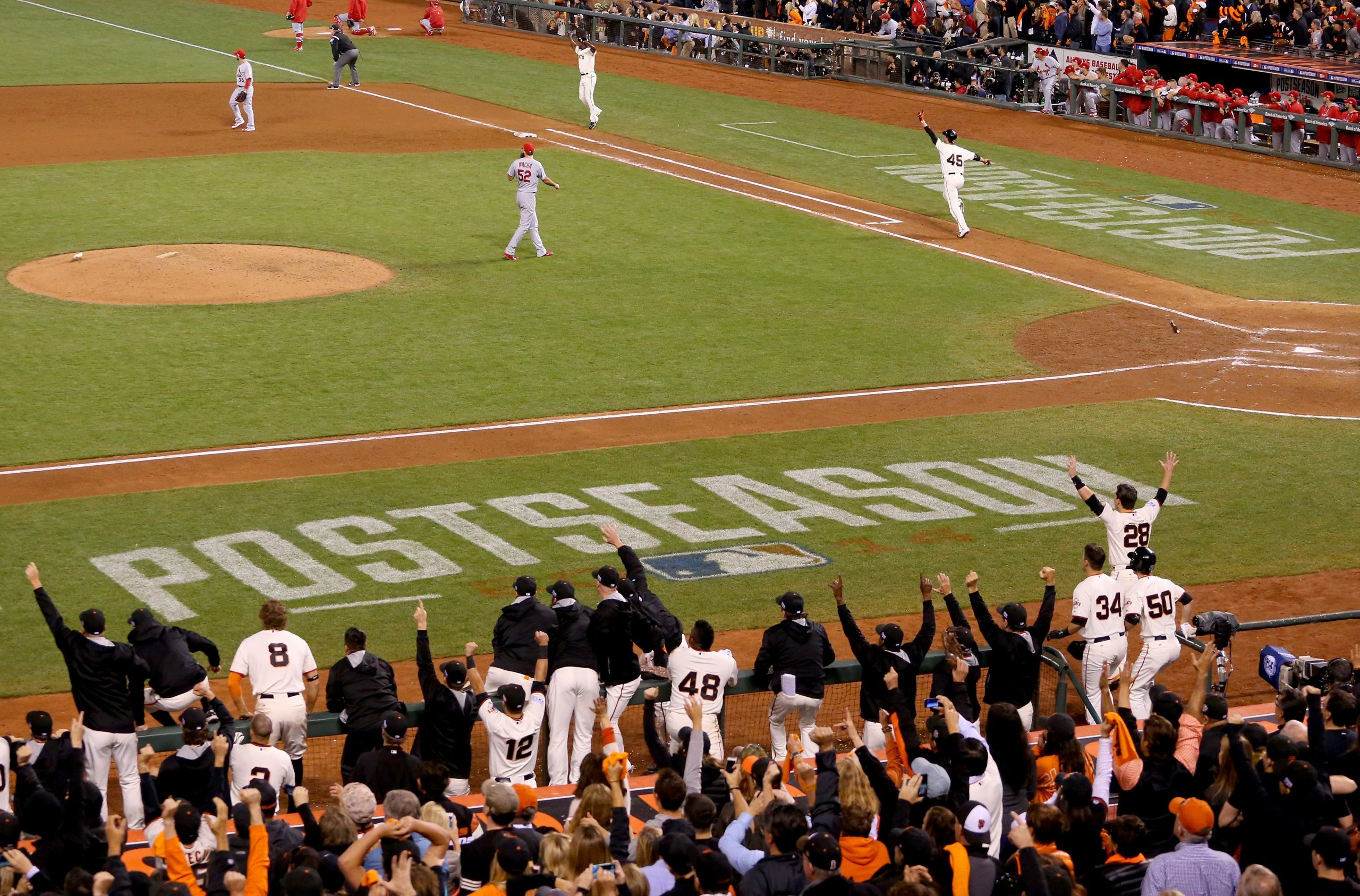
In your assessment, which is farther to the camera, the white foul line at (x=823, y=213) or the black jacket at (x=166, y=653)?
the white foul line at (x=823, y=213)

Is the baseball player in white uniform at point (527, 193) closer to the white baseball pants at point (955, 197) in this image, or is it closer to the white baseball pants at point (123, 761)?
the white baseball pants at point (955, 197)

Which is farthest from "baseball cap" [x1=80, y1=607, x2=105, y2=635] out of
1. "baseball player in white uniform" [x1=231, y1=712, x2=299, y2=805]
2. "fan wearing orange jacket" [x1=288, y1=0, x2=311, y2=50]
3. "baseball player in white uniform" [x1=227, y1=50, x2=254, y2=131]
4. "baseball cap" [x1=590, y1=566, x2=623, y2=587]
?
"fan wearing orange jacket" [x1=288, y1=0, x2=311, y2=50]

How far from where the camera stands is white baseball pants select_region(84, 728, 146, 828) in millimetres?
10844

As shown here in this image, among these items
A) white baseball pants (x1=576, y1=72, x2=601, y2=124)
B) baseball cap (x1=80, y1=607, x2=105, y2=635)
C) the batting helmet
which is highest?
white baseball pants (x1=576, y1=72, x2=601, y2=124)

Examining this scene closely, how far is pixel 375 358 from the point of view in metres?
22.3

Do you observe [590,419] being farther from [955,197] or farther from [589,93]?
[589,93]

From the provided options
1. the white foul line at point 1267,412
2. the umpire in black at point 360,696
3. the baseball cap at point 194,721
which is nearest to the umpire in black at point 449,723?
the umpire in black at point 360,696

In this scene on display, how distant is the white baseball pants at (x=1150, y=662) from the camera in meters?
12.2

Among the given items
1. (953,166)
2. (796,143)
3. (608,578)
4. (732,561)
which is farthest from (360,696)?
(796,143)

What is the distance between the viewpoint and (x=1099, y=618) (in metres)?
12.3

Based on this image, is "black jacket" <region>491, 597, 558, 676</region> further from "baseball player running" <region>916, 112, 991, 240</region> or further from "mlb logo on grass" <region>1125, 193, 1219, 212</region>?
"mlb logo on grass" <region>1125, 193, 1219, 212</region>

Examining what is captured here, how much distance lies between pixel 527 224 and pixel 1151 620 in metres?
16.8

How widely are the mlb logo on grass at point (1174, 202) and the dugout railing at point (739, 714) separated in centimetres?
2170

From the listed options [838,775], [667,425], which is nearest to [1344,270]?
[667,425]
